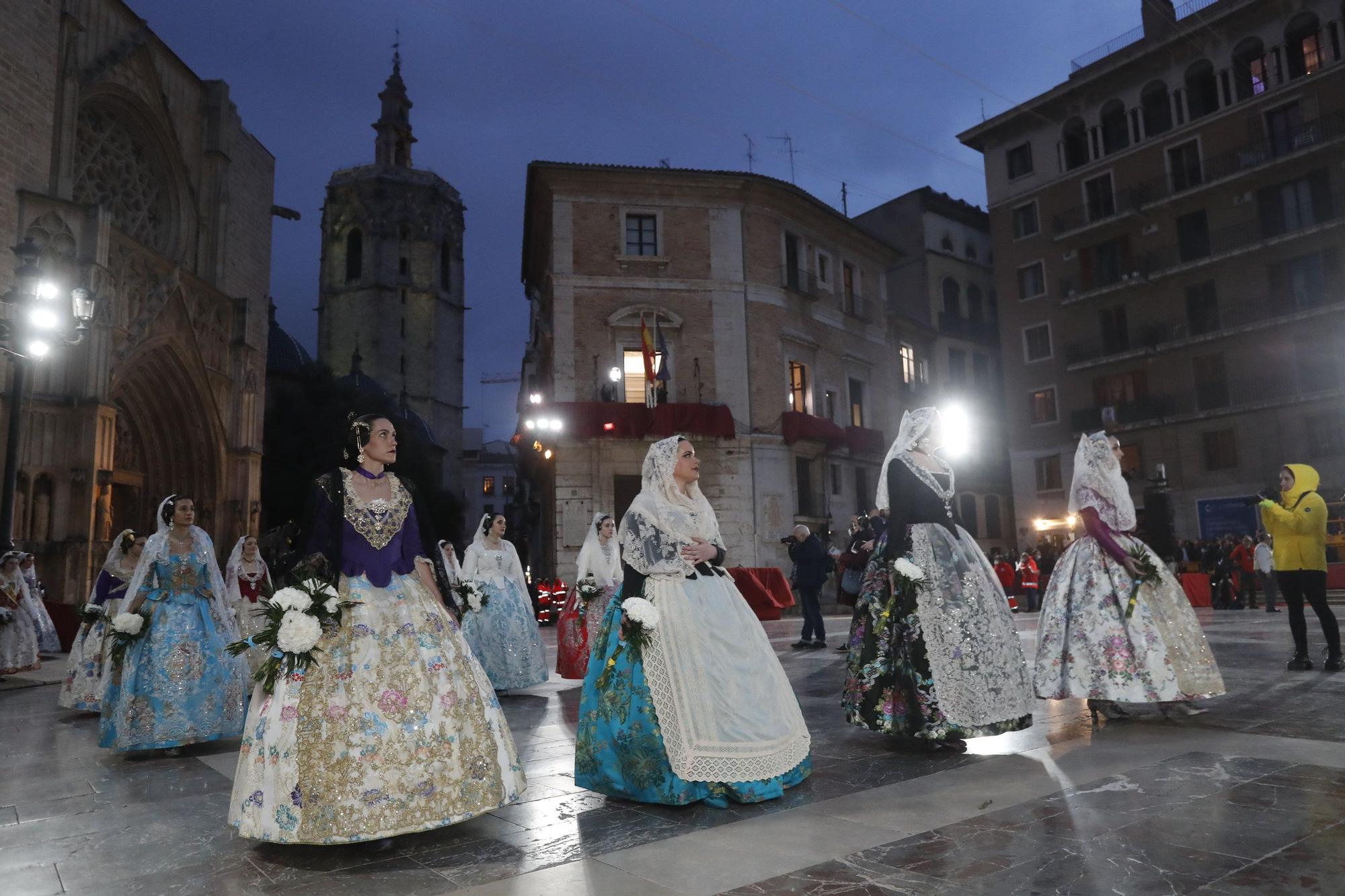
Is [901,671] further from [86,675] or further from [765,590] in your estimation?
[765,590]

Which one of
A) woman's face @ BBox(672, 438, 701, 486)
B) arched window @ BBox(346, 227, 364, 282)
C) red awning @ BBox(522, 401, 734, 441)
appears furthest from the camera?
arched window @ BBox(346, 227, 364, 282)

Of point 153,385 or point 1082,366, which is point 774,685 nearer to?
point 153,385

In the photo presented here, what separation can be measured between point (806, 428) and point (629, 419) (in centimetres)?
553

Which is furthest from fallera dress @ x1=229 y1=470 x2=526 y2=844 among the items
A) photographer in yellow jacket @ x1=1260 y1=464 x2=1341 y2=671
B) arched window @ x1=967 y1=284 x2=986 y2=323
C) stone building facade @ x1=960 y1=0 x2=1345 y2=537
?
arched window @ x1=967 y1=284 x2=986 y2=323

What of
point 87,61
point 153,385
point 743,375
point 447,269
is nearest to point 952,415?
point 743,375

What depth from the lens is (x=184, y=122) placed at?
23812 mm

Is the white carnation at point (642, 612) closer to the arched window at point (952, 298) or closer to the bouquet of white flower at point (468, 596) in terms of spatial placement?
the bouquet of white flower at point (468, 596)

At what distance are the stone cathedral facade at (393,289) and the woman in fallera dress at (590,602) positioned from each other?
45.6 m

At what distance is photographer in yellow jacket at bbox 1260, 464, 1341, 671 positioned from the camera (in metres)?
7.86

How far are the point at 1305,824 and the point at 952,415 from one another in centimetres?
2852

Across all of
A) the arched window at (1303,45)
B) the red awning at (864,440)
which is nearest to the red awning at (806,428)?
the red awning at (864,440)

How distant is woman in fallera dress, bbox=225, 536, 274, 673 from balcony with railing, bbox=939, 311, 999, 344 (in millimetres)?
31252

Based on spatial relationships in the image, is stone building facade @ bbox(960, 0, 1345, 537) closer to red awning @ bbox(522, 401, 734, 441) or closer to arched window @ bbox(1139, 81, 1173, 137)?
arched window @ bbox(1139, 81, 1173, 137)

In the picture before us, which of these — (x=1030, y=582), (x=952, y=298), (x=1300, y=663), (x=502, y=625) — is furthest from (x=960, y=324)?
(x=502, y=625)
